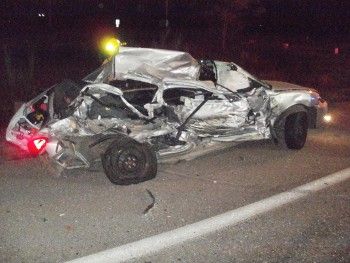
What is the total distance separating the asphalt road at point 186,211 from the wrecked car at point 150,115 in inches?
14.5

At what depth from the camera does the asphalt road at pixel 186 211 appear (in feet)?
13.2

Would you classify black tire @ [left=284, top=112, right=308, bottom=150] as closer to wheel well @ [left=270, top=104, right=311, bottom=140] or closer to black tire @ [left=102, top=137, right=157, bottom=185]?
wheel well @ [left=270, top=104, right=311, bottom=140]

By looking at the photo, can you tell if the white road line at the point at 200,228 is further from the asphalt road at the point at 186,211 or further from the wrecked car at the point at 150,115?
the wrecked car at the point at 150,115

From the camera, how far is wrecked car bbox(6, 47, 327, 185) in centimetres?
573

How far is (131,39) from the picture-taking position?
74.9 feet

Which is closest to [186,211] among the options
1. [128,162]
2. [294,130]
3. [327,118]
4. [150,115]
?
[128,162]

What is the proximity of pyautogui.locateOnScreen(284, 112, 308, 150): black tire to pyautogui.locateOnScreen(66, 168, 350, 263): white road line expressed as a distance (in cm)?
152

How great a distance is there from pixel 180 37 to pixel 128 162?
12833 millimetres

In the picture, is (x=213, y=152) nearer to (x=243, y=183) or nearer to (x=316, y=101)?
(x=243, y=183)

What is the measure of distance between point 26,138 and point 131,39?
17.6 m

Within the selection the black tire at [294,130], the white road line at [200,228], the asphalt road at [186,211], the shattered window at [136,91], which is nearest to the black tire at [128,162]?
the asphalt road at [186,211]

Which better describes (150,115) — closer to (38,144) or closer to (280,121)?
(38,144)

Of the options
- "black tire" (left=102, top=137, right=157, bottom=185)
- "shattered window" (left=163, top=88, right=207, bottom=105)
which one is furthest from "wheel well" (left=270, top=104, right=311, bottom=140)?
"black tire" (left=102, top=137, right=157, bottom=185)

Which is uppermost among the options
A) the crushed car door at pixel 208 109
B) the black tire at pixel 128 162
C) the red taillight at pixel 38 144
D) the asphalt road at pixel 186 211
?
the crushed car door at pixel 208 109
